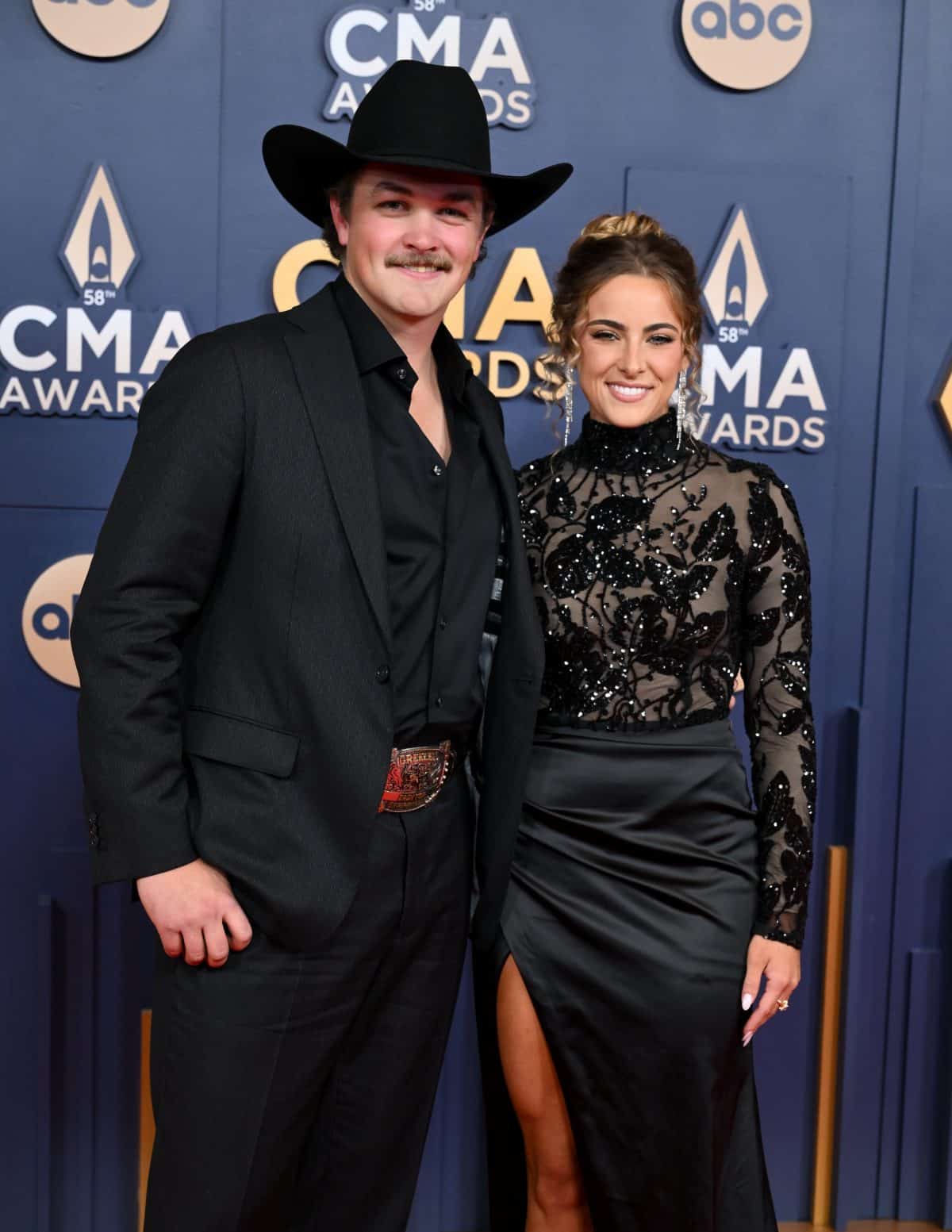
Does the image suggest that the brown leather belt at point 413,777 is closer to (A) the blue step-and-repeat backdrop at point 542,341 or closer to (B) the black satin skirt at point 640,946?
(B) the black satin skirt at point 640,946

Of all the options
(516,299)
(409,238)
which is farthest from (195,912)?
(516,299)

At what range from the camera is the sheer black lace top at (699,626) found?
177 cm

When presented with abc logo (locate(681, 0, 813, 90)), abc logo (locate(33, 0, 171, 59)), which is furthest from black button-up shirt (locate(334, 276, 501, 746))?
abc logo (locate(681, 0, 813, 90))

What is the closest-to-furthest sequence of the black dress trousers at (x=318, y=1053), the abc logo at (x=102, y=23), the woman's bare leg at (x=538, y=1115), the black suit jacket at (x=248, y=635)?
the black suit jacket at (x=248, y=635), the black dress trousers at (x=318, y=1053), the woman's bare leg at (x=538, y=1115), the abc logo at (x=102, y=23)

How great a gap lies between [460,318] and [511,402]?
0.19 meters

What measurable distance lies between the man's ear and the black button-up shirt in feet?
0.24

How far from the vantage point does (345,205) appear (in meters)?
1.70

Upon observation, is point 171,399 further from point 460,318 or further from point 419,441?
point 460,318

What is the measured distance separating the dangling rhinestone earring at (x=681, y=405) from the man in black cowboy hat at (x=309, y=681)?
319 millimetres

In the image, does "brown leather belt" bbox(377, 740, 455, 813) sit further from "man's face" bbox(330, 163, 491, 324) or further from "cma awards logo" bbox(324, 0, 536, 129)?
"cma awards logo" bbox(324, 0, 536, 129)

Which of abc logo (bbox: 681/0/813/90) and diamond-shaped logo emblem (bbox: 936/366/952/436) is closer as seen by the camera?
abc logo (bbox: 681/0/813/90)

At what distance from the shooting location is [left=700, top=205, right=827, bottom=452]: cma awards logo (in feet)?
8.03

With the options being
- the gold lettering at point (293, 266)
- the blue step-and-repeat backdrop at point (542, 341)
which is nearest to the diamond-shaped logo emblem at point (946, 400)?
the blue step-and-repeat backdrop at point (542, 341)

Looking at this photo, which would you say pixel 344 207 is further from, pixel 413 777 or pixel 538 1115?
pixel 538 1115
